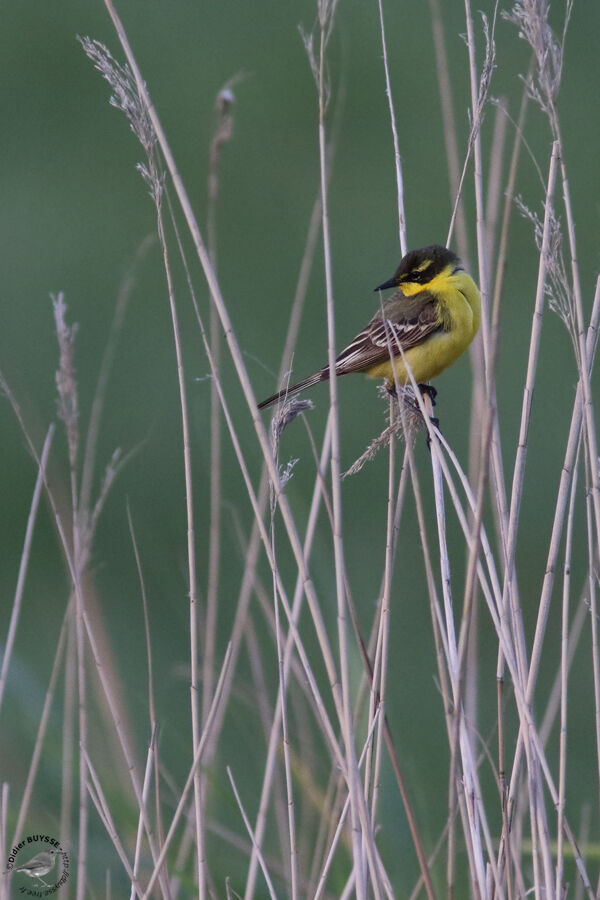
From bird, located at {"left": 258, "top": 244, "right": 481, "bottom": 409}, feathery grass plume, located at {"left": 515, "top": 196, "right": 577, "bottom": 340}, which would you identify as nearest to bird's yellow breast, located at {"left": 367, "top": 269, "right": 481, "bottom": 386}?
bird, located at {"left": 258, "top": 244, "right": 481, "bottom": 409}

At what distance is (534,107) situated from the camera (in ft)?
33.2

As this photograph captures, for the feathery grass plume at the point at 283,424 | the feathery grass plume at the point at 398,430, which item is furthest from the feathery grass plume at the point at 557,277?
the feathery grass plume at the point at 283,424

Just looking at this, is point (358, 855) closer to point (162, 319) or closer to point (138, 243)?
point (162, 319)

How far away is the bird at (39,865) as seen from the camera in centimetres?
277

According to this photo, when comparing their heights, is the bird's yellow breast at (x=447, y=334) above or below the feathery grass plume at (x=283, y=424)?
above

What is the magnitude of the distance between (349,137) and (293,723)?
709 centimetres

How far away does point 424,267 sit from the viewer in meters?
4.71

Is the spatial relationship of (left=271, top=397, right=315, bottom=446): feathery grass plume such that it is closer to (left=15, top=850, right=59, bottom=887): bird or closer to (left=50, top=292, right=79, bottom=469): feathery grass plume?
(left=50, top=292, right=79, bottom=469): feathery grass plume

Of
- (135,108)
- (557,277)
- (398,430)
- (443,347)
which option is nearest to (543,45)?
(557,277)

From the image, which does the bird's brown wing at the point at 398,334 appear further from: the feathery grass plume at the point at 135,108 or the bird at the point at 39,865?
the bird at the point at 39,865

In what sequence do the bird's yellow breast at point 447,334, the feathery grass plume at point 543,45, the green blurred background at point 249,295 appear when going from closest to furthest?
1. the feathery grass plume at point 543,45
2. the bird's yellow breast at point 447,334
3. the green blurred background at point 249,295

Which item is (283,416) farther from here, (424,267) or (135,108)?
(424,267)

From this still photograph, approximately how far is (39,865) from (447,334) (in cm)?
236

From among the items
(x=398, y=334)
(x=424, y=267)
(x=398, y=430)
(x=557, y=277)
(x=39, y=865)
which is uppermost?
(x=424, y=267)
